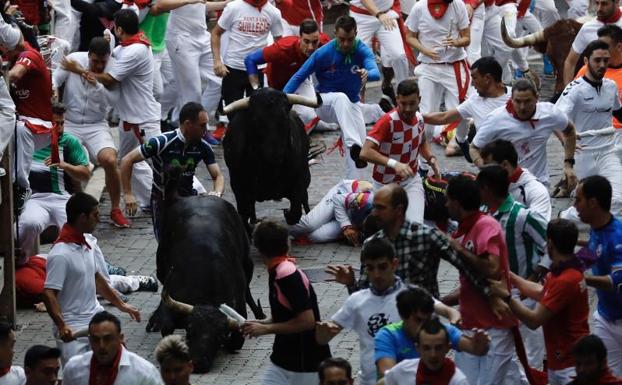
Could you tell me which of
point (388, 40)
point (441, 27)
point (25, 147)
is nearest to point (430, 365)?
point (25, 147)

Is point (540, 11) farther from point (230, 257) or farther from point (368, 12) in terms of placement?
point (230, 257)

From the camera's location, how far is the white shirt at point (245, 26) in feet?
67.2

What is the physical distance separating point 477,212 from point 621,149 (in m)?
5.29

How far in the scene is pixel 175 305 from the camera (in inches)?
507

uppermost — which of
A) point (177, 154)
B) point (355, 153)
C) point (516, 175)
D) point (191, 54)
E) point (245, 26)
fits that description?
point (516, 175)

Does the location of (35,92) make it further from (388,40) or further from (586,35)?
(388,40)

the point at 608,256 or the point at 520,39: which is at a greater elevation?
the point at 608,256

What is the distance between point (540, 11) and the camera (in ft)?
81.0

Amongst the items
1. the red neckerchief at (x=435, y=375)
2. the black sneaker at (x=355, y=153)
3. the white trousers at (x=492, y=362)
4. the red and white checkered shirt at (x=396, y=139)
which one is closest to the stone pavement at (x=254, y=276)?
the black sneaker at (x=355, y=153)

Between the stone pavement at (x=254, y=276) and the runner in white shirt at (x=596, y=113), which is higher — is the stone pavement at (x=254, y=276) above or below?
below

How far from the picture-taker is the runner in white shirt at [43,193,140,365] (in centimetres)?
1209

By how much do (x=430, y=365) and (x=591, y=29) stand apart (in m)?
10.1

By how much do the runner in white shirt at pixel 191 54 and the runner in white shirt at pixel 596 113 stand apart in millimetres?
5952

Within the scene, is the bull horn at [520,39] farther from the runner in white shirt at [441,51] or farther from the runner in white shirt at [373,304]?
the runner in white shirt at [373,304]
